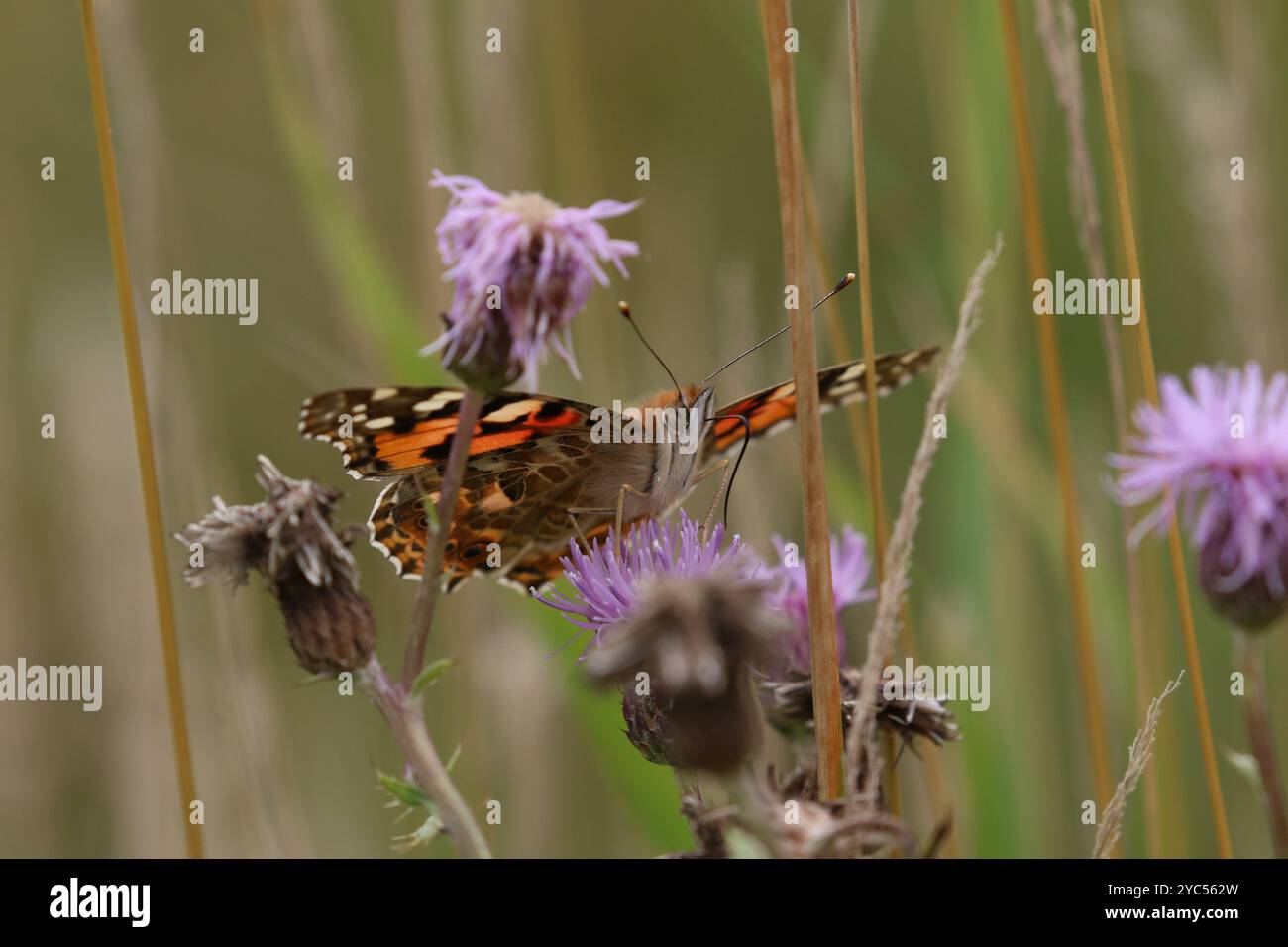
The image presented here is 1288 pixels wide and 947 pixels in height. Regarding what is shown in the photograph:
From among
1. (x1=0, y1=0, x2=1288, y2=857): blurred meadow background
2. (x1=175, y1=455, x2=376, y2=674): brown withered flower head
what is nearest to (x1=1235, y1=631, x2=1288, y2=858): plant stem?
(x1=0, y1=0, x2=1288, y2=857): blurred meadow background

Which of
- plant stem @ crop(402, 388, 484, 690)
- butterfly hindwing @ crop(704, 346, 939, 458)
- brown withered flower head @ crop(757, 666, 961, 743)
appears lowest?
brown withered flower head @ crop(757, 666, 961, 743)

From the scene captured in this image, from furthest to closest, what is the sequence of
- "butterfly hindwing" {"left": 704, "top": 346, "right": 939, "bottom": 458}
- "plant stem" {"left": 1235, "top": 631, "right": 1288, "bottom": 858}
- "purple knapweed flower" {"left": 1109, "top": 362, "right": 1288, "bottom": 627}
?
"butterfly hindwing" {"left": 704, "top": 346, "right": 939, "bottom": 458}
"purple knapweed flower" {"left": 1109, "top": 362, "right": 1288, "bottom": 627}
"plant stem" {"left": 1235, "top": 631, "right": 1288, "bottom": 858}

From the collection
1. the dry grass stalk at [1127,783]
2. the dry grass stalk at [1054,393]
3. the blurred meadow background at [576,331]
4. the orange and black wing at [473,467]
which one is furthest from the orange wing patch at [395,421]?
the dry grass stalk at [1127,783]

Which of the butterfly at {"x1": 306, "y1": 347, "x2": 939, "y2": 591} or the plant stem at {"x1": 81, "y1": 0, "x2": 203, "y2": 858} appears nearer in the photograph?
the plant stem at {"x1": 81, "y1": 0, "x2": 203, "y2": 858}

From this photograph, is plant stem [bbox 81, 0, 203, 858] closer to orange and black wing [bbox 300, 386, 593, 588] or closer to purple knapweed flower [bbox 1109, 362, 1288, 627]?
orange and black wing [bbox 300, 386, 593, 588]
